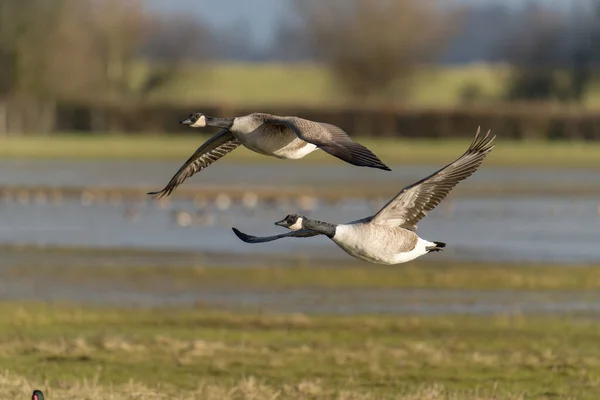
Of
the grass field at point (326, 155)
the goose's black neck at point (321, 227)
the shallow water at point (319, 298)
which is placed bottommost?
the shallow water at point (319, 298)

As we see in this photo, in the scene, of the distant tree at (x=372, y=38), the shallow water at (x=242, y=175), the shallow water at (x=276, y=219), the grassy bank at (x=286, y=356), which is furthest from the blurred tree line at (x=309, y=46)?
the grassy bank at (x=286, y=356)

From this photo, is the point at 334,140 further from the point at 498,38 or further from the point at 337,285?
the point at 498,38

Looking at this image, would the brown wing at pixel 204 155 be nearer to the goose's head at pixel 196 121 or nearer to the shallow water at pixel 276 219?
the goose's head at pixel 196 121

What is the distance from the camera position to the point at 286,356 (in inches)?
593

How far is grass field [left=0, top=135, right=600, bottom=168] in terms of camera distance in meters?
56.1

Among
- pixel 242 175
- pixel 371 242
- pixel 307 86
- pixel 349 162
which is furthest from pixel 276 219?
pixel 307 86

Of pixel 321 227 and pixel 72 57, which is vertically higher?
pixel 72 57

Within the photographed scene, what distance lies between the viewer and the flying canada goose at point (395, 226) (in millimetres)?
8594

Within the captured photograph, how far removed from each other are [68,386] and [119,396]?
0.95 meters

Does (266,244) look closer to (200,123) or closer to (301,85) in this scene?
(200,123)

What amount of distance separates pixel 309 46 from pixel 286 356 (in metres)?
48.8

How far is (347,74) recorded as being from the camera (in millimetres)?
61438

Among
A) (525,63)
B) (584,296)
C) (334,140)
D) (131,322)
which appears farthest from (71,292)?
(525,63)

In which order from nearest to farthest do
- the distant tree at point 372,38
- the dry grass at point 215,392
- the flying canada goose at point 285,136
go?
the flying canada goose at point 285,136 → the dry grass at point 215,392 → the distant tree at point 372,38
